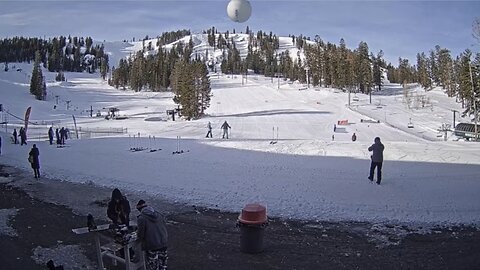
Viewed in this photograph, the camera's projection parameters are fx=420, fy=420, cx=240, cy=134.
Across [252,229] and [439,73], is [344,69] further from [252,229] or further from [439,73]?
[252,229]

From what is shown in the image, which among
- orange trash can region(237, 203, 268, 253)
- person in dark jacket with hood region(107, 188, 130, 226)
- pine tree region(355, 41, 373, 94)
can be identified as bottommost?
orange trash can region(237, 203, 268, 253)

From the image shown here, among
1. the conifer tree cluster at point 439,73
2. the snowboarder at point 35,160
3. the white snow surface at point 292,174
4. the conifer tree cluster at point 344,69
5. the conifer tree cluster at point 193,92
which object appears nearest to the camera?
the white snow surface at point 292,174

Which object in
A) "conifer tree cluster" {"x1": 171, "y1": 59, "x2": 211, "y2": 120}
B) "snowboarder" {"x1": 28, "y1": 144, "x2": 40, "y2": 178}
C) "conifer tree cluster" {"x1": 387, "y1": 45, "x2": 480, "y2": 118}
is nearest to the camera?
"snowboarder" {"x1": 28, "y1": 144, "x2": 40, "y2": 178}

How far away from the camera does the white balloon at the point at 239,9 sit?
37.8ft

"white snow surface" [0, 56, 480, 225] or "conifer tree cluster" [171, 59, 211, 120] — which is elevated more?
"conifer tree cluster" [171, 59, 211, 120]

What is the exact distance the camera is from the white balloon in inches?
453

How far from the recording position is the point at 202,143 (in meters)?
27.6

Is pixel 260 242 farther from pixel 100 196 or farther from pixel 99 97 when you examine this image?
pixel 99 97

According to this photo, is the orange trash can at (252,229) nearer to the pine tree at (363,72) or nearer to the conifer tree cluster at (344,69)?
the conifer tree cluster at (344,69)

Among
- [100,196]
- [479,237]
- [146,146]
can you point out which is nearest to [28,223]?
[100,196]

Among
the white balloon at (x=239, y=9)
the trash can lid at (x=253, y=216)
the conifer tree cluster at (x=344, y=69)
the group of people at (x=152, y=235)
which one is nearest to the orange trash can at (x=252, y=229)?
the trash can lid at (x=253, y=216)

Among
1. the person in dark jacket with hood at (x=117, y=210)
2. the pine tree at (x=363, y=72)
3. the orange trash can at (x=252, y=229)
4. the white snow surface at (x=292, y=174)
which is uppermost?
the pine tree at (x=363, y=72)

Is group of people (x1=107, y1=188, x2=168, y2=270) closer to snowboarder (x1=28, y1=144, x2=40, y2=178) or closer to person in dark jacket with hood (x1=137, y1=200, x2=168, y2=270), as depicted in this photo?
person in dark jacket with hood (x1=137, y1=200, x2=168, y2=270)

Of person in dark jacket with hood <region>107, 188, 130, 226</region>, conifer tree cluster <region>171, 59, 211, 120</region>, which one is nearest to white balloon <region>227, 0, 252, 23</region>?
person in dark jacket with hood <region>107, 188, 130, 226</region>
